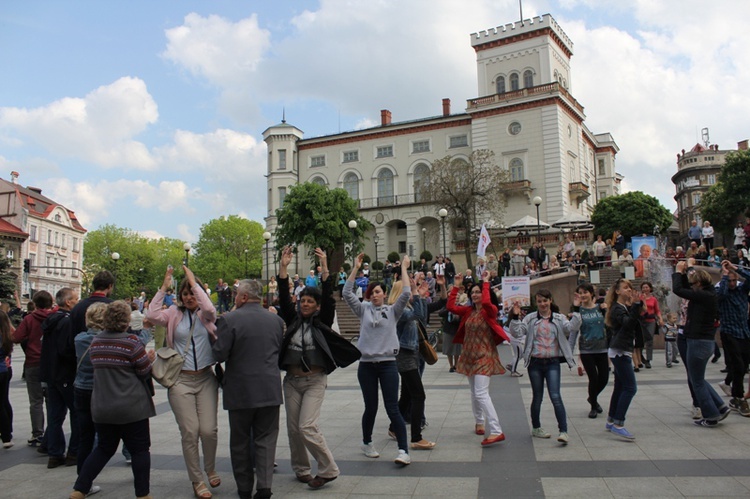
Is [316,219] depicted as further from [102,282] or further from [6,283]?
[102,282]

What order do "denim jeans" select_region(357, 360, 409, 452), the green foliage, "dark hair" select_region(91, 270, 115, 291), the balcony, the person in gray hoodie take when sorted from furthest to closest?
the balcony < the green foliage < "dark hair" select_region(91, 270, 115, 291) < the person in gray hoodie < "denim jeans" select_region(357, 360, 409, 452)

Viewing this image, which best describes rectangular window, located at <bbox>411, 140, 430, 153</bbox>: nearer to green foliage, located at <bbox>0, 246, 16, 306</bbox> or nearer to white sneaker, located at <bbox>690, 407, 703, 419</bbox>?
green foliage, located at <bbox>0, 246, 16, 306</bbox>

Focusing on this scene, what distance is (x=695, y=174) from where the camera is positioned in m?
89.4

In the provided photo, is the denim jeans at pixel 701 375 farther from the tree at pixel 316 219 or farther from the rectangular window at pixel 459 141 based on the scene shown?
the rectangular window at pixel 459 141

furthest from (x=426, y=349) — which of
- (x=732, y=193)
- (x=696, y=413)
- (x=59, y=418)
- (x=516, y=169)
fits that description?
(x=732, y=193)

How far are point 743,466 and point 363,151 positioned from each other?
51.1 m

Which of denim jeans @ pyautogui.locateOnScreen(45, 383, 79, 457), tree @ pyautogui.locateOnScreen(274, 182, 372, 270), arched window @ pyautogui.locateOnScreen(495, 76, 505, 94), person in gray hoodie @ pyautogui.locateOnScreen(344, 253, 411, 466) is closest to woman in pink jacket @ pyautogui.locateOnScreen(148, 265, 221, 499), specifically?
person in gray hoodie @ pyautogui.locateOnScreen(344, 253, 411, 466)

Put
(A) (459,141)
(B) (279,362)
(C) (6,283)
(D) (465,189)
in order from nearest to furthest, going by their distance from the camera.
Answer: (B) (279,362)
(C) (6,283)
(D) (465,189)
(A) (459,141)

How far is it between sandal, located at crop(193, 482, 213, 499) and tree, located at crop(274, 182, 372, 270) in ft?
125

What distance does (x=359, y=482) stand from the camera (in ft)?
18.4

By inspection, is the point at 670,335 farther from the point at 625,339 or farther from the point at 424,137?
the point at 424,137

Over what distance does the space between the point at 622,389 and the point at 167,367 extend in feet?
17.7

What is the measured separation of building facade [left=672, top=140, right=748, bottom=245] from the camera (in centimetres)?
8775

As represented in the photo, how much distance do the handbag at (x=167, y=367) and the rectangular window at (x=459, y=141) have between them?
4673 cm
